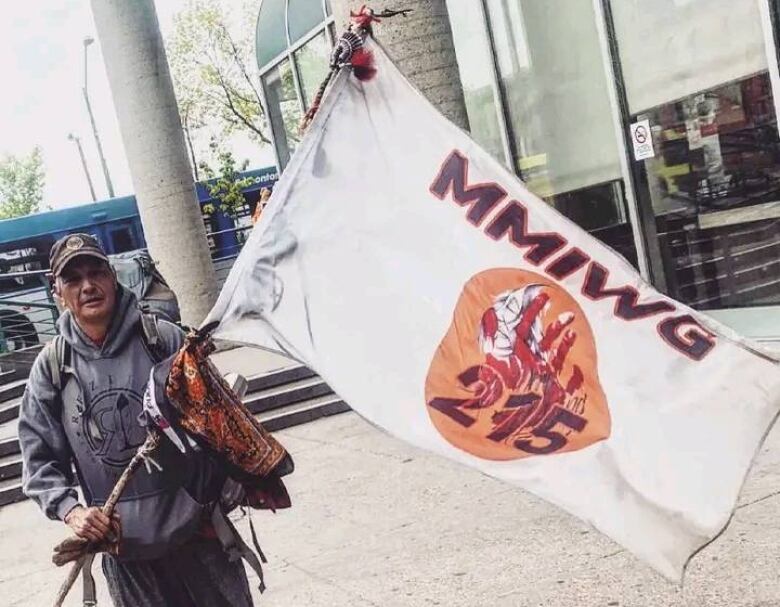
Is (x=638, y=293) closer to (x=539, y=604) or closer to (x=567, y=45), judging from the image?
(x=539, y=604)

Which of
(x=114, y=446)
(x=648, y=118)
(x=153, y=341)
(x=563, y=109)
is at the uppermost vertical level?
(x=563, y=109)

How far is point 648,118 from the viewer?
27.6ft

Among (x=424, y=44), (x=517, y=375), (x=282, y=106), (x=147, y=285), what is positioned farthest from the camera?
(x=282, y=106)

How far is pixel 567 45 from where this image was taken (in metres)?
9.17

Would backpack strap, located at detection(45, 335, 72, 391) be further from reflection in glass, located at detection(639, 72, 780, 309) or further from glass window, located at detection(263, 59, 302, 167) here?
glass window, located at detection(263, 59, 302, 167)

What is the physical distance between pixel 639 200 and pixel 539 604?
5336mm

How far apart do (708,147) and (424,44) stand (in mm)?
3041

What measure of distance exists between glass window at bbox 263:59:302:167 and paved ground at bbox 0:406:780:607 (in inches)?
289

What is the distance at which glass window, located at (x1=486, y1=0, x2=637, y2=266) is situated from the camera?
8.99 metres

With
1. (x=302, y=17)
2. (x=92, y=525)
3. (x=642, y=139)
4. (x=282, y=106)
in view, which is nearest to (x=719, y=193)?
(x=642, y=139)

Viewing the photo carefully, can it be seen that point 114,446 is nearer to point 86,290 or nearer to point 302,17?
point 86,290

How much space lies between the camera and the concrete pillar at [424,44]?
6039 millimetres

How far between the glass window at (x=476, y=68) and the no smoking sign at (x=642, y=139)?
5.88 ft

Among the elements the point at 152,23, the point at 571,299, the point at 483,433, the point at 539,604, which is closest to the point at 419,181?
the point at 571,299
